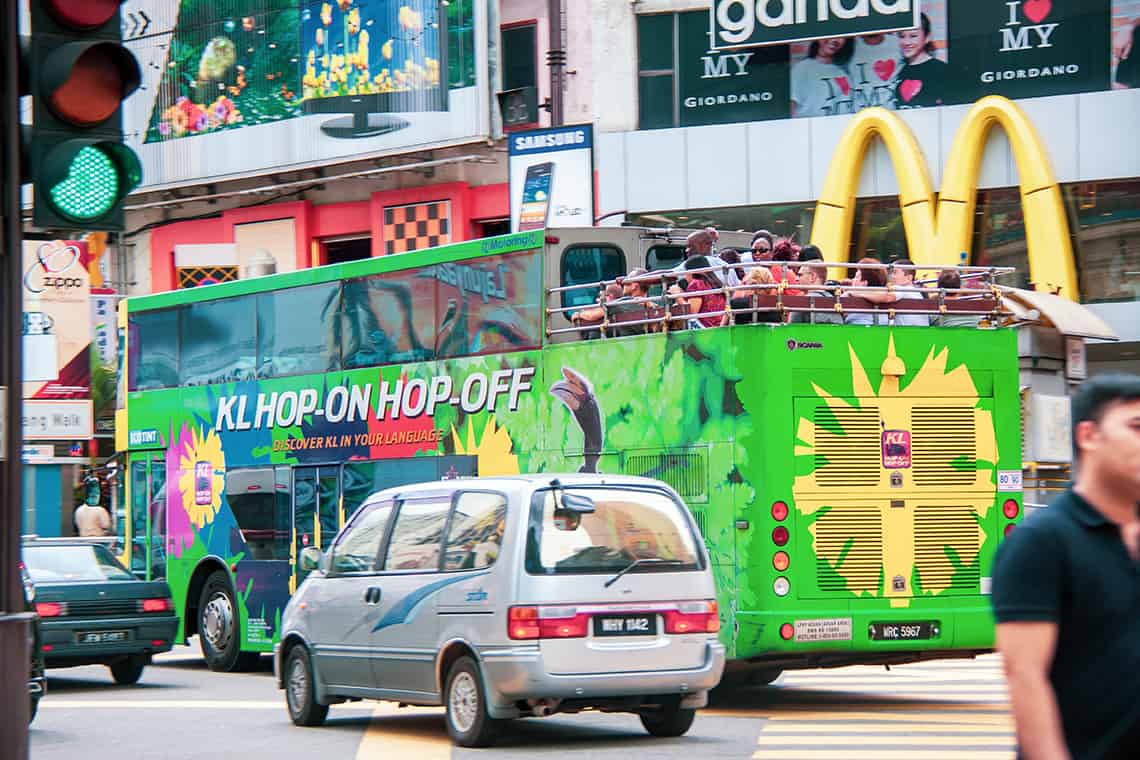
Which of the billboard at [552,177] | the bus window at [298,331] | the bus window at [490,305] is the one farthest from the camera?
the billboard at [552,177]

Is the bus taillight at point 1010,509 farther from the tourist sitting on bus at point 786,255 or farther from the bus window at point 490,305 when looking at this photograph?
the bus window at point 490,305

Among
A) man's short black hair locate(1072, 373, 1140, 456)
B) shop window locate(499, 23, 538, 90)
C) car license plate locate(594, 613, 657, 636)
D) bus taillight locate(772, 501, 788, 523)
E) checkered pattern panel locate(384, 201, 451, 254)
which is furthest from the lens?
checkered pattern panel locate(384, 201, 451, 254)

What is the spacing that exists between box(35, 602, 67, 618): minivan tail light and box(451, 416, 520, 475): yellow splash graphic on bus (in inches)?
163

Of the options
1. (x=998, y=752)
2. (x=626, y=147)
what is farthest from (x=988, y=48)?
(x=998, y=752)

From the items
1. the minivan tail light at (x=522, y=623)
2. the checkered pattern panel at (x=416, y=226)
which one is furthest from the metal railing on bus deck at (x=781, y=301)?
the checkered pattern panel at (x=416, y=226)

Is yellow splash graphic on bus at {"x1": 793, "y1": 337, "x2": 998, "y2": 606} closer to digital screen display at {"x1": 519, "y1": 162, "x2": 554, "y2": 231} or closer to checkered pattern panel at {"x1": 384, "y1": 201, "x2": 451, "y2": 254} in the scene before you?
digital screen display at {"x1": 519, "y1": 162, "x2": 554, "y2": 231}

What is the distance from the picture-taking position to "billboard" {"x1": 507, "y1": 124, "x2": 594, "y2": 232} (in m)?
22.6

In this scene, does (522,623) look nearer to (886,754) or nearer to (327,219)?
(886,754)

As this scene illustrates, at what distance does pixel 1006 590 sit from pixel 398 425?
14.8 metres

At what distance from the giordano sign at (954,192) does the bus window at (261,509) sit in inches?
520

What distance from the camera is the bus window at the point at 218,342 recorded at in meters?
21.4

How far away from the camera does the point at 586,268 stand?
57.3ft

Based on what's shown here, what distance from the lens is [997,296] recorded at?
53.1ft

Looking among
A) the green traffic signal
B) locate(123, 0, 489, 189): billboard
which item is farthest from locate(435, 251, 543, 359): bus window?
locate(123, 0, 489, 189): billboard
